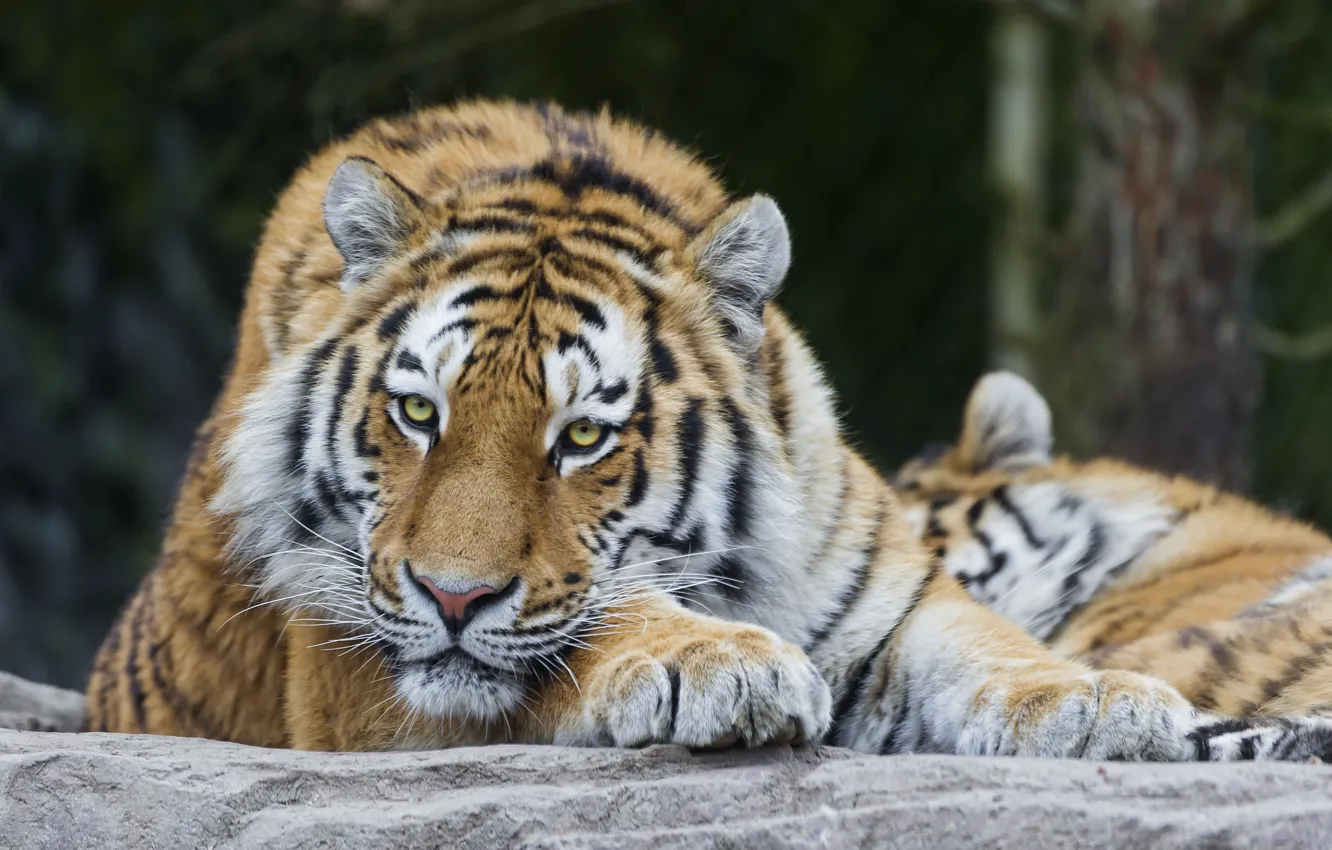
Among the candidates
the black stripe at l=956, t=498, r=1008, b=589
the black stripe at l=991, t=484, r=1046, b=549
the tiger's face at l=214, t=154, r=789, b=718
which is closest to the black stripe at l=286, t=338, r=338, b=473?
the tiger's face at l=214, t=154, r=789, b=718

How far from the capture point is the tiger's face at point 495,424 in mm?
2336

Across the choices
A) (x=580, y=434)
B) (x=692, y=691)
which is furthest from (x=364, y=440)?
(x=692, y=691)

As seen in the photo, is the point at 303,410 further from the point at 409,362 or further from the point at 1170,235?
the point at 1170,235

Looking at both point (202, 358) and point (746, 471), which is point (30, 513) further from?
point (746, 471)

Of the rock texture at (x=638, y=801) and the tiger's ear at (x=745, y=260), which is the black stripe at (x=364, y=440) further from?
the tiger's ear at (x=745, y=260)

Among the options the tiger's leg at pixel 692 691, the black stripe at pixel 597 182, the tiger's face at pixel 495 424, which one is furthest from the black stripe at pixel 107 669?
the tiger's leg at pixel 692 691

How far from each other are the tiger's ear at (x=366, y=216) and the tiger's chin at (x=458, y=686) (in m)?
0.68

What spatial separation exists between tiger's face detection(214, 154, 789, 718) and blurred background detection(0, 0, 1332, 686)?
1.57 m

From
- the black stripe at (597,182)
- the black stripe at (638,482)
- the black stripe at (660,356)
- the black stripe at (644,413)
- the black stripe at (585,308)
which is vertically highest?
the black stripe at (597,182)

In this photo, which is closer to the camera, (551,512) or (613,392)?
(551,512)

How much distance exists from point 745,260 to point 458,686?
0.83 metres

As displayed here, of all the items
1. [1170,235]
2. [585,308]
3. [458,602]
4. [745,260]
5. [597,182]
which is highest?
[1170,235]

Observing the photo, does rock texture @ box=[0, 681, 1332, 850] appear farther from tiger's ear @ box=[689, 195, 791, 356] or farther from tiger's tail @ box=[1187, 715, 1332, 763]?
tiger's ear @ box=[689, 195, 791, 356]

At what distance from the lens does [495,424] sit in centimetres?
241
